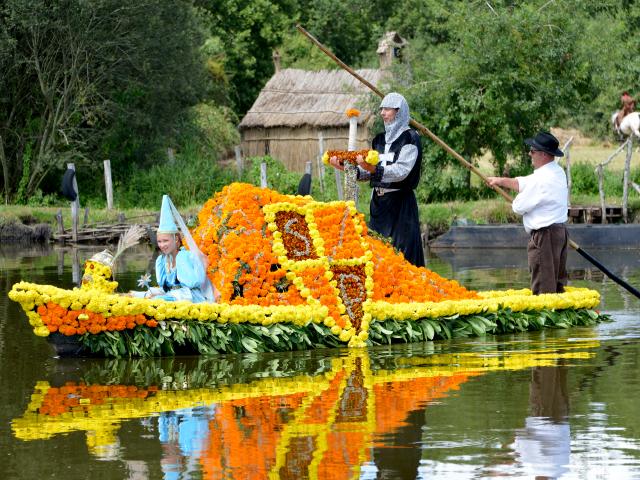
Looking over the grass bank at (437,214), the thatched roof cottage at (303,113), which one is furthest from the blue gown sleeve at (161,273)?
the thatched roof cottage at (303,113)

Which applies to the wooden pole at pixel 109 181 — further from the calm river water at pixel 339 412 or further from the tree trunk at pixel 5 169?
the calm river water at pixel 339 412

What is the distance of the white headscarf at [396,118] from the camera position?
1297 centimetres

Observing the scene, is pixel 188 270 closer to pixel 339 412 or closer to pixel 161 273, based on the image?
pixel 161 273

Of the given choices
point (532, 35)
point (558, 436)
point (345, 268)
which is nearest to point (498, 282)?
point (345, 268)

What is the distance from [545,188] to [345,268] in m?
2.08

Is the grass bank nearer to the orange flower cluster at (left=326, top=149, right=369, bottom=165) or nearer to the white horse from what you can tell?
the white horse

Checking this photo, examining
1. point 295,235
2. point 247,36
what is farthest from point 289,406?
point 247,36

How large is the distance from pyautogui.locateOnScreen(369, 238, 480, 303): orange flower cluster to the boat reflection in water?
56 cm

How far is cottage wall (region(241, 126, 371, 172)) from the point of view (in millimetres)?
42281

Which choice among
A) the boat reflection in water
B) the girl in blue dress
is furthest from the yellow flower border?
the girl in blue dress

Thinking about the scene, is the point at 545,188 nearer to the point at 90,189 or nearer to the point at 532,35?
the point at 532,35

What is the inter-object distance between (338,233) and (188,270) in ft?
4.75

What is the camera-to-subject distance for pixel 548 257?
1292 centimetres

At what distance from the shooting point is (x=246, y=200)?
12156 millimetres
